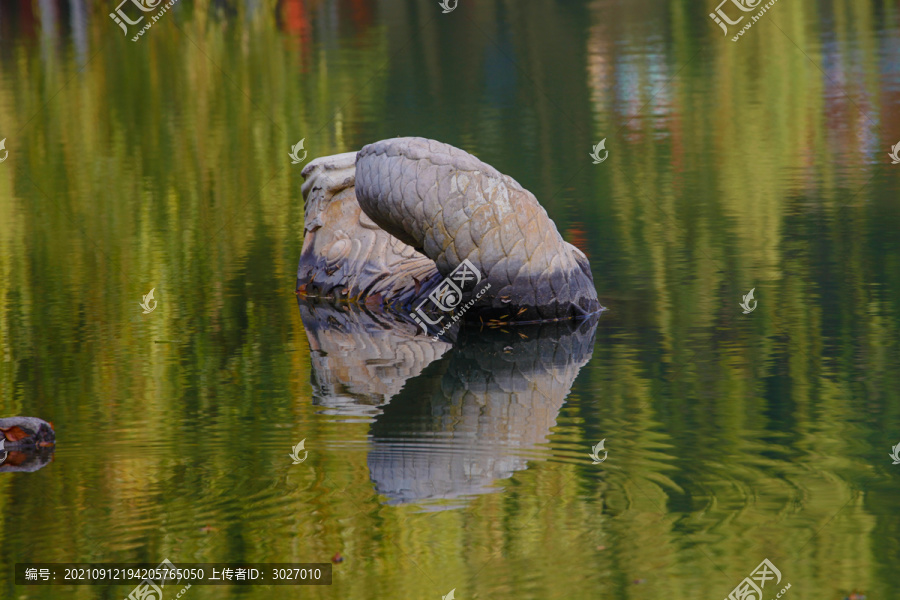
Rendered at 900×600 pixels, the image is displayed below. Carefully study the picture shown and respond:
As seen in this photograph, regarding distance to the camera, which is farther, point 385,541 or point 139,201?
point 139,201

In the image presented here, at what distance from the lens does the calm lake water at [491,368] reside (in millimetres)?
4809

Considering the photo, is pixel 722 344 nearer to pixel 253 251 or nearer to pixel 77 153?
pixel 253 251

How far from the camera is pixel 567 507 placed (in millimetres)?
5059

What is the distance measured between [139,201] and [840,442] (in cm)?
847

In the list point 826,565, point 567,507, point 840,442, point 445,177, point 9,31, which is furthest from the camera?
point 9,31

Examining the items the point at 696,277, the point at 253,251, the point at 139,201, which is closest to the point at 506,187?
the point at 696,277
